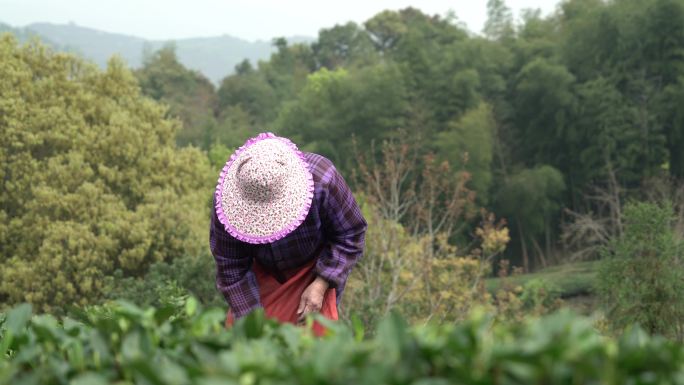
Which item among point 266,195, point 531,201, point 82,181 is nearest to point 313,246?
point 266,195

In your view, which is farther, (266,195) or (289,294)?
(289,294)

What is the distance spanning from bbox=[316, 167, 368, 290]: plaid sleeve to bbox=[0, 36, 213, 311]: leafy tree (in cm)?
828

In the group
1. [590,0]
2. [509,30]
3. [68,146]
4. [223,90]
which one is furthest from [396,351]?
[223,90]

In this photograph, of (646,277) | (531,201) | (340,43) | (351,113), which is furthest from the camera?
(340,43)

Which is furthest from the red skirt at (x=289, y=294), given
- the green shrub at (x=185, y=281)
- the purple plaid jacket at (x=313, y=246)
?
the green shrub at (x=185, y=281)

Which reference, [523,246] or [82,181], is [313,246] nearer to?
[82,181]

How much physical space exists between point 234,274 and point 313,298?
301 millimetres

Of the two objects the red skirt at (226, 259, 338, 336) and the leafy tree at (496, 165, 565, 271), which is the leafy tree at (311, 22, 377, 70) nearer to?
the leafy tree at (496, 165, 565, 271)

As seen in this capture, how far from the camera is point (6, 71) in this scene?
13.5 m

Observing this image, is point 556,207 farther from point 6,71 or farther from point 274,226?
Result: point 274,226

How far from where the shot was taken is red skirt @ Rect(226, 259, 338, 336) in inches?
116

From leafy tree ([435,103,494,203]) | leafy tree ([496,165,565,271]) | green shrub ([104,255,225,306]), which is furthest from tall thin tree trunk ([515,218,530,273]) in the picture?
green shrub ([104,255,225,306])

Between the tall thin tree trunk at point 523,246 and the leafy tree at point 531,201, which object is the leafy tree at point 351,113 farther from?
the tall thin tree trunk at point 523,246

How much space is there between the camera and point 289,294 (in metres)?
2.95
